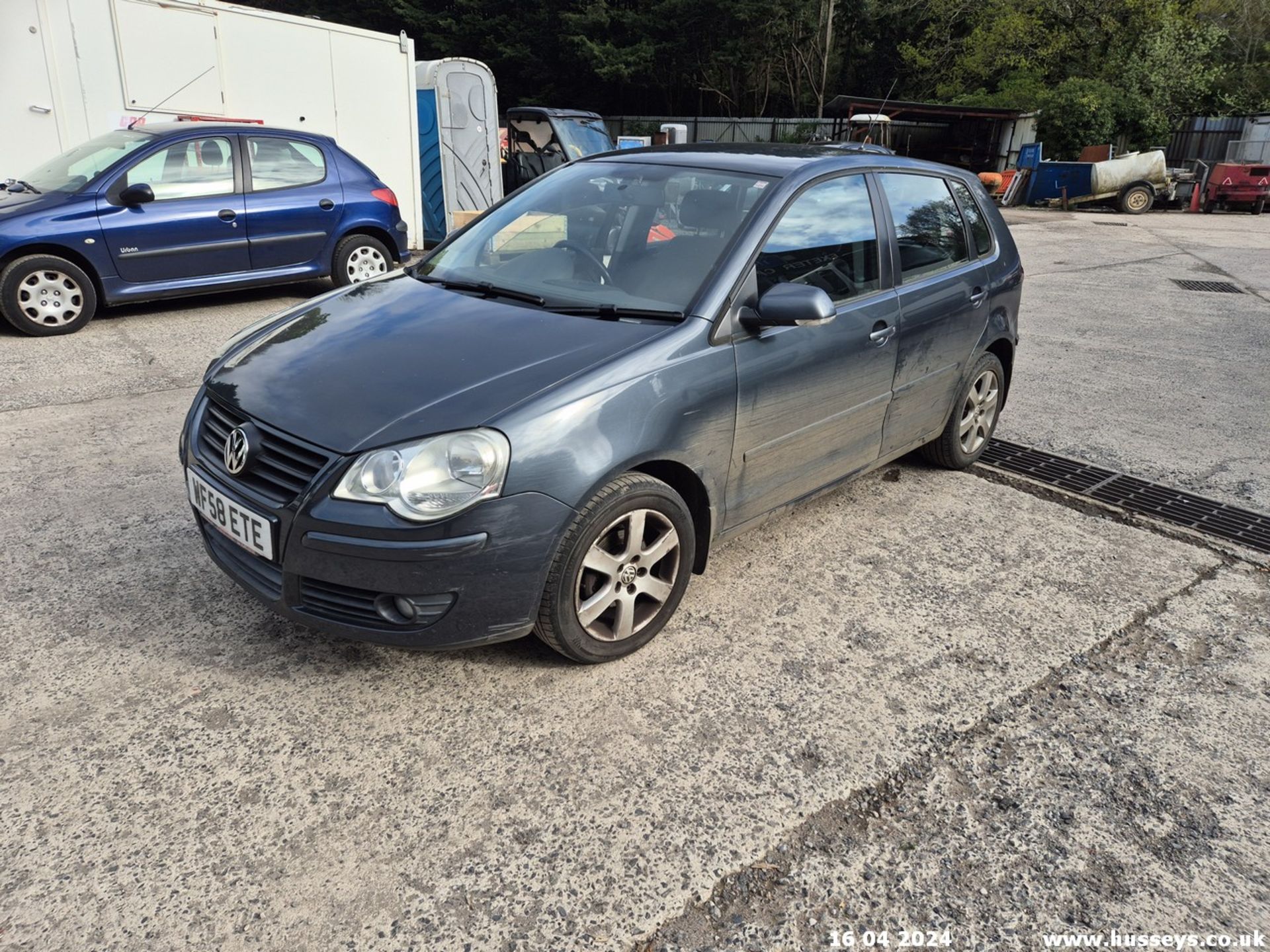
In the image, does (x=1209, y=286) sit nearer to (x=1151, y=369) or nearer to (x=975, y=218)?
(x=1151, y=369)

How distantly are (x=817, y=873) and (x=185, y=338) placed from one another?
22.0 feet

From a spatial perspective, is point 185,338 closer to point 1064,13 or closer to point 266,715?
point 266,715

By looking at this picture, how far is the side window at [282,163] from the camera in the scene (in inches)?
309

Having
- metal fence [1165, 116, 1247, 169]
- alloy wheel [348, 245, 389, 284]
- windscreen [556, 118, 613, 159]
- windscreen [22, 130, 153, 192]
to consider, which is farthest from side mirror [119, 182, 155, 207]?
metal fence [1165, 116, 1247, 169]

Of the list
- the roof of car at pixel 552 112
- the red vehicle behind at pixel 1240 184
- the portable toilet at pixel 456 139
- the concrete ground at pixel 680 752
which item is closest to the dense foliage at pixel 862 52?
the red vehicle behind at pixel 1240 184

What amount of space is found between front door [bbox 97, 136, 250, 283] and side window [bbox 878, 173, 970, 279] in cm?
584

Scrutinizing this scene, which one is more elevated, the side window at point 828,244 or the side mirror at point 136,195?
the side window at point 828,244

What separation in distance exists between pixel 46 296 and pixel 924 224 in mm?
6496

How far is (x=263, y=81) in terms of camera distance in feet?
33.6

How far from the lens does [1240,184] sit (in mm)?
21844

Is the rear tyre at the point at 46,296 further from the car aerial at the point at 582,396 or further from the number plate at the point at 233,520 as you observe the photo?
the number plate at the point at 233,520

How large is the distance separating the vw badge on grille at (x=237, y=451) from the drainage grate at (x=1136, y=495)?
392 cm

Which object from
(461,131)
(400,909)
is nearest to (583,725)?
(400,909)

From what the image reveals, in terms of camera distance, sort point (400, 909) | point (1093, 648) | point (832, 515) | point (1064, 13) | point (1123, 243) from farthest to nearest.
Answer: point (1064, 13) → point (1123, 243) → point (832, 515) → point (1093, 648) → point (400, 909)
